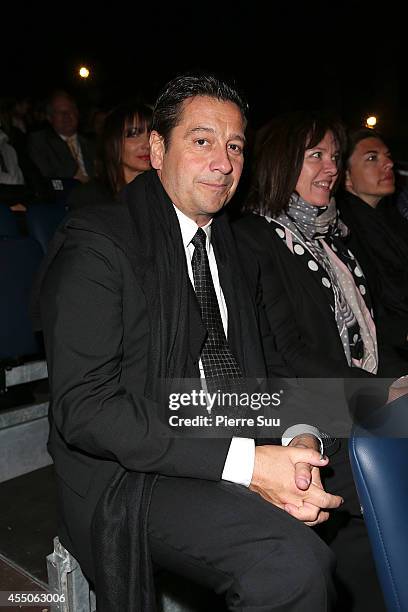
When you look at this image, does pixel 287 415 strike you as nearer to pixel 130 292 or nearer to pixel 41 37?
pixel 130 292

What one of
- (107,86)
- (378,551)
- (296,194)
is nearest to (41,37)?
(107,86)

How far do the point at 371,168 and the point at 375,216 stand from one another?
217 millimetres

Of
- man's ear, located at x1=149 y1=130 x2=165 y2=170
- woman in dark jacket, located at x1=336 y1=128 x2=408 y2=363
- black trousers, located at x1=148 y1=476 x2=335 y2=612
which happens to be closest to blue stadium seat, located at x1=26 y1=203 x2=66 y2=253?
woman in dark jacket, located at x1=336 y1=128 x2=408 y2=363

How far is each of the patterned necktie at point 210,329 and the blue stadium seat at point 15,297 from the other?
3.49 ft

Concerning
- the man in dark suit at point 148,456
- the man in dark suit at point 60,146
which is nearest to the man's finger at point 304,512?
the man in dark suit at point 148,456

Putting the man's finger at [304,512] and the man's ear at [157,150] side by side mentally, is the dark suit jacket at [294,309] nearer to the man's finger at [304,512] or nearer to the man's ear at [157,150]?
the man's ear at [157,150]

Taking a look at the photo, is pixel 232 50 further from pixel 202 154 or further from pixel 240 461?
pixel 240 461

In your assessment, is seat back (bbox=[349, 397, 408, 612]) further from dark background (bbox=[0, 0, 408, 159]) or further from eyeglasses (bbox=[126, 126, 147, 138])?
dark background (bbox=[0, 0, 408, 159])

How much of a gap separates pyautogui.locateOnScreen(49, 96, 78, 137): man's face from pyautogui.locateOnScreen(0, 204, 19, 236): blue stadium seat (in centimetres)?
217

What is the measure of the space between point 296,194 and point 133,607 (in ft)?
4.82

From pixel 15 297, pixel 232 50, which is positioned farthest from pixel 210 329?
pixel 232 50

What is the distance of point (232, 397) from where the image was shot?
1466 mm

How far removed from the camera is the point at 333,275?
2178 mm

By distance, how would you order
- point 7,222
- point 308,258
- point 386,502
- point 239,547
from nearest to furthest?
point 386,502
point 239,547
point 308,258
point 7,222
